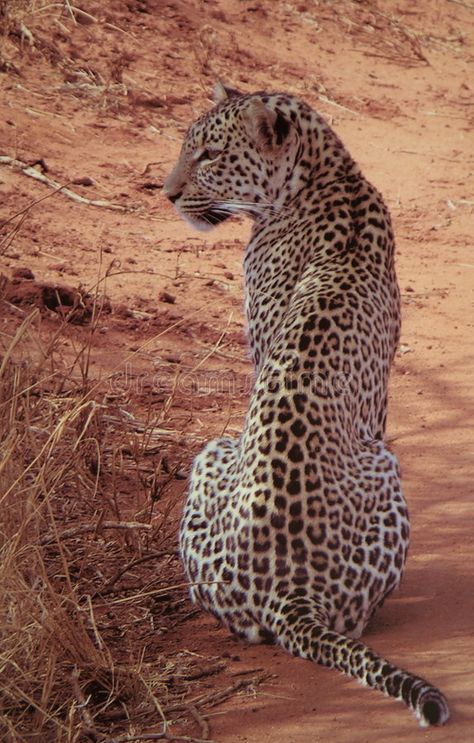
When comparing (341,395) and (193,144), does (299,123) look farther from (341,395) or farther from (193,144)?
(341,395)

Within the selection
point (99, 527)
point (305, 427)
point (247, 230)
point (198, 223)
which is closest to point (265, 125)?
point (198, 223)

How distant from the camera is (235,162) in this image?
5977 millimetres

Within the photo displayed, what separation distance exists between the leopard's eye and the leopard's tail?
7.48 feet

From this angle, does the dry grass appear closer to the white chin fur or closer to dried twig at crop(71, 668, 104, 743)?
dried twig at crop(71, 668, 104, 743)

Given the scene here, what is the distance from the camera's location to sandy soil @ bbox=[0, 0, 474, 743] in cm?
468

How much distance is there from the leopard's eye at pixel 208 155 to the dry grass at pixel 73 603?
122 centimetres

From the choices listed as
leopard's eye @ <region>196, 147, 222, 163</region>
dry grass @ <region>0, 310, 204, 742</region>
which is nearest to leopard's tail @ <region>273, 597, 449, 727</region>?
dry grass @ <region>0, 310, 204, 742</region>

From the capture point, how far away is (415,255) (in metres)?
9.57

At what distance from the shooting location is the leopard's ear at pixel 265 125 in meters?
5.76

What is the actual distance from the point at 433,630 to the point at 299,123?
2.30m

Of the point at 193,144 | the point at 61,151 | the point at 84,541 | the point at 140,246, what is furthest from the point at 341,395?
the point at 61,151

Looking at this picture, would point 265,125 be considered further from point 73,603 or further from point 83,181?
point 83,181

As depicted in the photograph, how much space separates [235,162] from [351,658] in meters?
2.54

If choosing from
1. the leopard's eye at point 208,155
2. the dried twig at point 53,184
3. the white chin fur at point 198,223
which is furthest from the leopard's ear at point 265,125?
the dried twig at point 53,184
